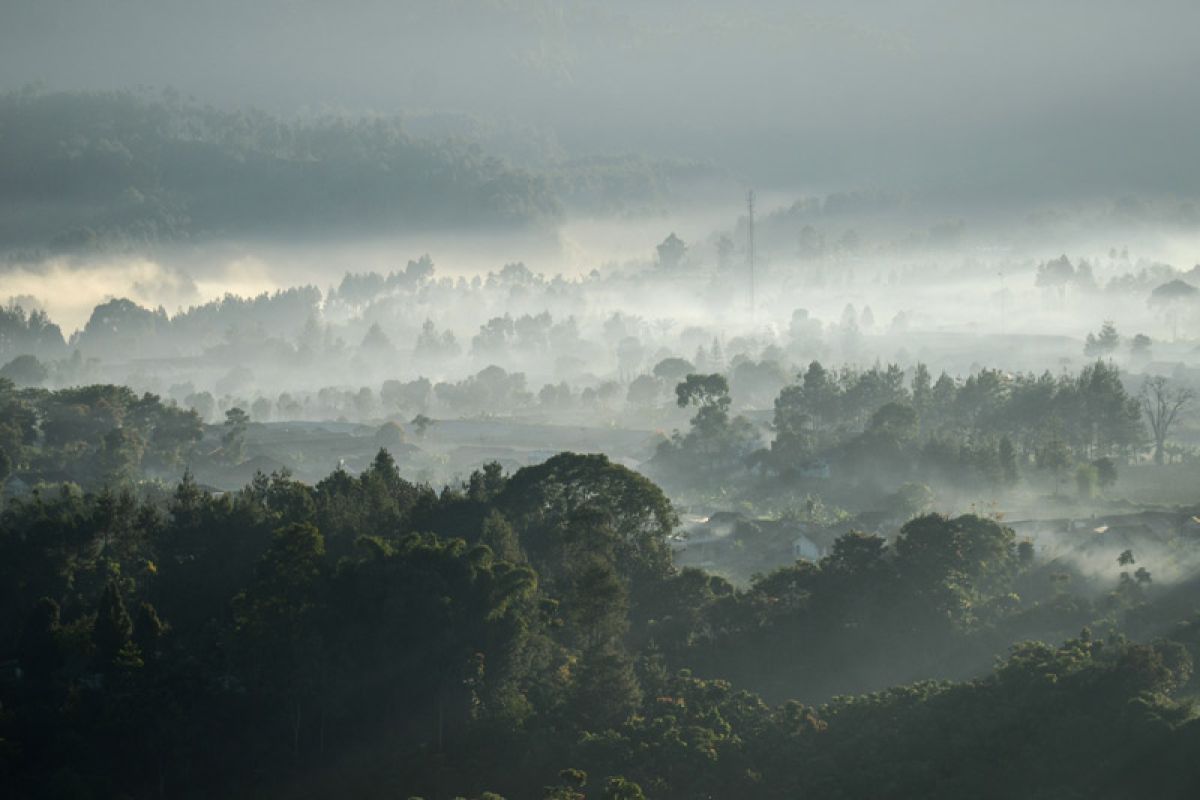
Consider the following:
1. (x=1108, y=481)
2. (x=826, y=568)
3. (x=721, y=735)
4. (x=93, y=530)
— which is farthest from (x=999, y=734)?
(x=1108, y=481)

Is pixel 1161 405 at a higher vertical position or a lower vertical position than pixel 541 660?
higher

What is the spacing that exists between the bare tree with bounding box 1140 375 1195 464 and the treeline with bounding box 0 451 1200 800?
54.7 meters

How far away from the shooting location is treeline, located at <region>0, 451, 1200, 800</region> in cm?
5453

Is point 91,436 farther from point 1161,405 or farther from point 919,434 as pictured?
point 1161,405

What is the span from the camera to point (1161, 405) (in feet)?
422

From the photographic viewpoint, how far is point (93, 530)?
72125 mm

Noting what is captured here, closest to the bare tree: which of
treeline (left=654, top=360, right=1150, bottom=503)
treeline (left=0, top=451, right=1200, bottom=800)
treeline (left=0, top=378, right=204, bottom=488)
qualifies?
treeline (left=654, top=360, right=1150, bottom=503)

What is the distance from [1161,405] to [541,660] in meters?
84.5

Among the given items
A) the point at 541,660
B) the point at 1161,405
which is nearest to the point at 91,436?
the point at 541,660

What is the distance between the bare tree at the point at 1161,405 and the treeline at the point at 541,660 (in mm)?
54711

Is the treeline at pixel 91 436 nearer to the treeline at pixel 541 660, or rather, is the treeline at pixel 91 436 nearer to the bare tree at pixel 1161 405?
the treeline at pixel 541 660

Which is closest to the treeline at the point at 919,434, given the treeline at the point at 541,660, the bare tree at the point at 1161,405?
the bare tree at the point at 1161,405

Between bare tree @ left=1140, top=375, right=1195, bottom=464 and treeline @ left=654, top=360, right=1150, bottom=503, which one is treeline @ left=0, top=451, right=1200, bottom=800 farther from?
bare tree @ left=1140, top=375, right=1195, bottom=464

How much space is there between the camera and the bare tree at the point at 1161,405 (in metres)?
128
